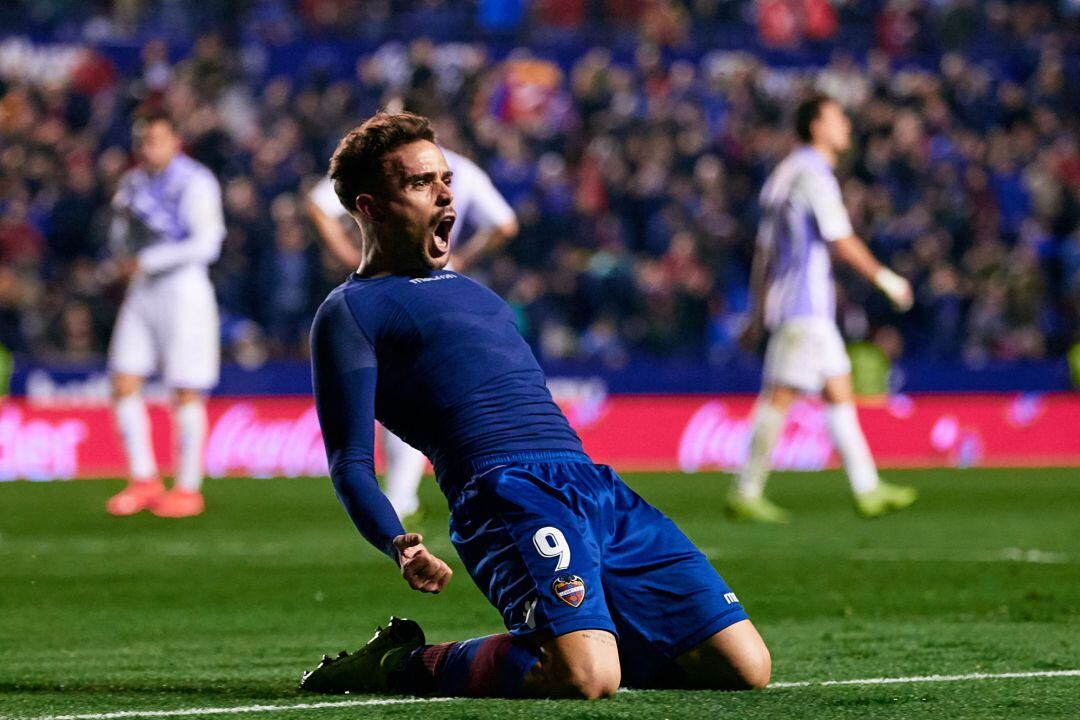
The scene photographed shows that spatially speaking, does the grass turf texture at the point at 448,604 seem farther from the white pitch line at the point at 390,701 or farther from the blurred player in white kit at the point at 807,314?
the blurred player in white kit at the point at 807,314

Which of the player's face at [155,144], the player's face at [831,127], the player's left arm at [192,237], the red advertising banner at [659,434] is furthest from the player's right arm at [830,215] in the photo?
the red advertising banner at [659,434]

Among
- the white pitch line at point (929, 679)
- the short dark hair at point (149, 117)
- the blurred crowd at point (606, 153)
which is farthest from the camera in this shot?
the blurred crowd at point (606, 153)

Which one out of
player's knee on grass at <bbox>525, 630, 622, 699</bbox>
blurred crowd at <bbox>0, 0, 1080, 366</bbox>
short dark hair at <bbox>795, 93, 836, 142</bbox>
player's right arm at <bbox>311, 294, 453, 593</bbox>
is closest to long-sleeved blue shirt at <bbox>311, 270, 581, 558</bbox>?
player's right arm at <bbox>311, 294, 453, 593</bbox>

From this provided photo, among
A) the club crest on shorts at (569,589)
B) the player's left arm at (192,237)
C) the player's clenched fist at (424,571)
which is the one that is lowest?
the club crest on shorts at (569,589)

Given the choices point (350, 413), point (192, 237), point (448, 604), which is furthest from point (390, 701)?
point (192, 237)

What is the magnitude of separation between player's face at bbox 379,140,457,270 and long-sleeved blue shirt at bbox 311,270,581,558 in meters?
0.10

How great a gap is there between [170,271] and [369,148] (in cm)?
731

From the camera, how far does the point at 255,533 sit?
1088cm

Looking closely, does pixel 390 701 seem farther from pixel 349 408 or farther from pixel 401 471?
pixel 401 471

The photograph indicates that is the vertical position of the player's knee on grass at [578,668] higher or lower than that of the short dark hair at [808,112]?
lower

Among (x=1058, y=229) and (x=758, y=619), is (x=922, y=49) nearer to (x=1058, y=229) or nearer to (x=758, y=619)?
(x=1058, y=229)

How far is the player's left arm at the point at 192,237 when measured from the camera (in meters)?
11.8

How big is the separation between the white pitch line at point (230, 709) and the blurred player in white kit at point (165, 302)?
23.6 feet

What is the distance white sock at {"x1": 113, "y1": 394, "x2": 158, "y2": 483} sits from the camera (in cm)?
1205
